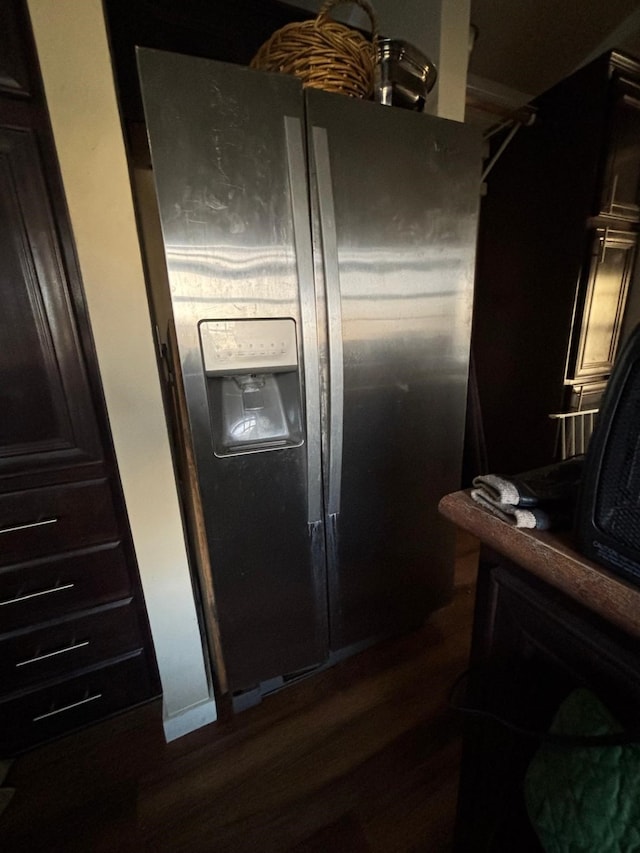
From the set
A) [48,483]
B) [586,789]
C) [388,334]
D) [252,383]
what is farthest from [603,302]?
[48,483]

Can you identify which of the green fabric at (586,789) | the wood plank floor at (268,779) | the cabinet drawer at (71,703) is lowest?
the wood plank floor at (268,779)

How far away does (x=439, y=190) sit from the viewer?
106 cm

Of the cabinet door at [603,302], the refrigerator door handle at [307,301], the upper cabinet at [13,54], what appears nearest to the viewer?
the upper cabinet at [13,54]

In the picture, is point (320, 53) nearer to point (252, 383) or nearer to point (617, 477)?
point (252, 383)

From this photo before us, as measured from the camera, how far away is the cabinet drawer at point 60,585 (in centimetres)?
98

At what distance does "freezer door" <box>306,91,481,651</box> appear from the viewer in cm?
94

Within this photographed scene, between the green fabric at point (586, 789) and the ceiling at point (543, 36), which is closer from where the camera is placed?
the green fabric at point (586, 789)

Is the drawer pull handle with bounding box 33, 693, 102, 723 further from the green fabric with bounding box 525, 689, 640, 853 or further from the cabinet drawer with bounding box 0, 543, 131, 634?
the green fabric with bounding box 525, 689, 640, 853

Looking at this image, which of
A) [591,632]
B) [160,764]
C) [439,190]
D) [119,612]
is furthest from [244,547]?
[439,190]

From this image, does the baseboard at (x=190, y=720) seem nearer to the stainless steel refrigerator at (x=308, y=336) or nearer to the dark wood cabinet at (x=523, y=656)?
the stainless steel refrigerator at (x=308, y=336)

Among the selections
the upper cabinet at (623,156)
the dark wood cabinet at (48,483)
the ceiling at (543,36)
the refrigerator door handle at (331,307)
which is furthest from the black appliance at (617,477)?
the ceiling at (543,36)

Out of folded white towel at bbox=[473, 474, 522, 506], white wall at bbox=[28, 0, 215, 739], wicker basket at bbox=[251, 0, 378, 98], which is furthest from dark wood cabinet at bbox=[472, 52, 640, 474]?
white wall at bbox=[28, 0, 215, 739]

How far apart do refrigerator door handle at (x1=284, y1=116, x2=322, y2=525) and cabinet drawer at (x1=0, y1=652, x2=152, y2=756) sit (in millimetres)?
813

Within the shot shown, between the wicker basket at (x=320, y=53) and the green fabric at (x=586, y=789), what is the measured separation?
1.33 m
